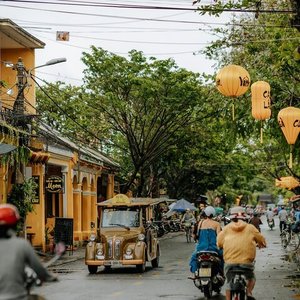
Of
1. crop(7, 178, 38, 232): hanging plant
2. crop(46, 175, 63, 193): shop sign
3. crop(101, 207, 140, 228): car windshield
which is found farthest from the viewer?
crop(46, 175, 63, 193): shop sign

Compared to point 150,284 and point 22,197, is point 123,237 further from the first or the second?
point 22,197

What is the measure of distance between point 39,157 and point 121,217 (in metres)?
8.90

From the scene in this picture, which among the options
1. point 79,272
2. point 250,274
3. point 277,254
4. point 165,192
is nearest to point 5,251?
point 250,274

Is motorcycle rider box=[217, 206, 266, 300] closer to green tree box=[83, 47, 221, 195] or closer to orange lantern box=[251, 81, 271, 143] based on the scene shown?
orange lantern box=[251, 81, 271, 143]

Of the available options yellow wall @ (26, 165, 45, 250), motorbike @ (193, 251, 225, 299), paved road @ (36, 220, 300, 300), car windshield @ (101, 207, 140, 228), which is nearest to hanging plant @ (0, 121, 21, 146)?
paved road @ (36, 220, 300, 300)

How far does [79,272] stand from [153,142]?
64.5 ft

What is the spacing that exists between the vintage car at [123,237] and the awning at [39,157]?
7934 millimetres

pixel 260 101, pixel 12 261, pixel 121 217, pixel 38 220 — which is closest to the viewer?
pixel 12 261

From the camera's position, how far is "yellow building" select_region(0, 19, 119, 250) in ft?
91.2

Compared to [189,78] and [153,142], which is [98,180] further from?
[189,78]

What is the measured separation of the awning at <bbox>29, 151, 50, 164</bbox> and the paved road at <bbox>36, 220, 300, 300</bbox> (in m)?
5.96

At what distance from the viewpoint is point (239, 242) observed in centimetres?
1157

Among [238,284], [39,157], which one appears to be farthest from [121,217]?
Answer: [238,284]

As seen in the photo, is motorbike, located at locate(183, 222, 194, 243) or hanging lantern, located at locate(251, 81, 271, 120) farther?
motorbike, located at locate(183, 222, 194, 243)
